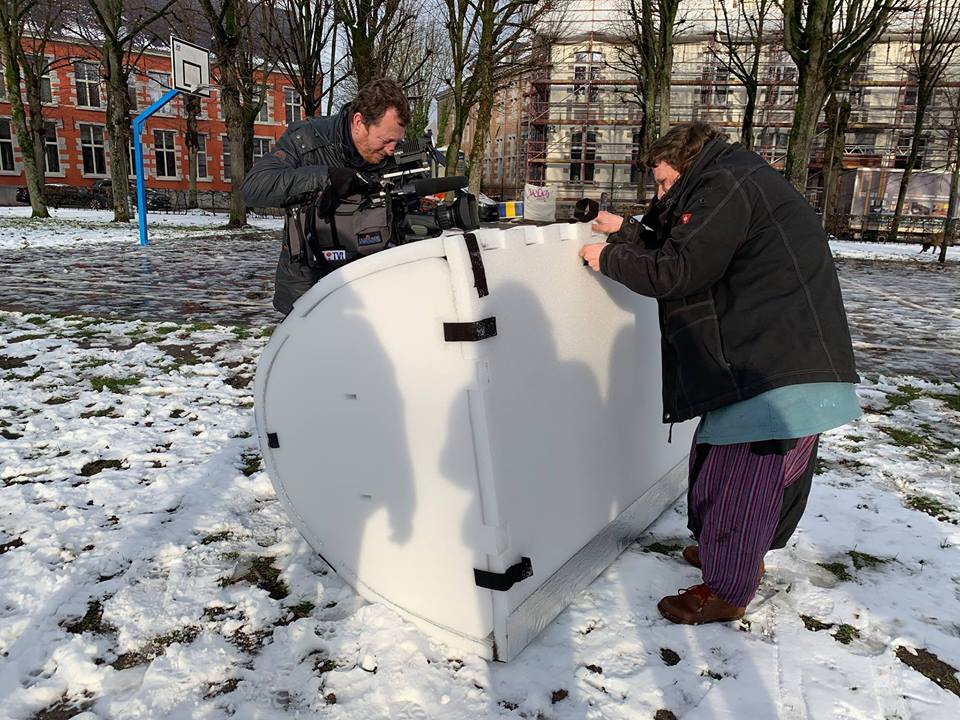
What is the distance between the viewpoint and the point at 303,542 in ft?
9.00

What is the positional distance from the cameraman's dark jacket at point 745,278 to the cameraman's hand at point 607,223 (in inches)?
10.8

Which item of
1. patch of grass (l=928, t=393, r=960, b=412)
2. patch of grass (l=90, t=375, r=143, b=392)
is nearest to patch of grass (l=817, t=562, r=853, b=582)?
patch of grass (l=928, t=393, r=960, b=412)

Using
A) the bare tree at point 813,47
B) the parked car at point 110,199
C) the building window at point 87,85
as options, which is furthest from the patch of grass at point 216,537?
the building window at point 87,85

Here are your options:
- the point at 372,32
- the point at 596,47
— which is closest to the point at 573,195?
the point at 596,47

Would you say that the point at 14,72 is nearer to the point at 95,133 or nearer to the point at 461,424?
the point at 461,424

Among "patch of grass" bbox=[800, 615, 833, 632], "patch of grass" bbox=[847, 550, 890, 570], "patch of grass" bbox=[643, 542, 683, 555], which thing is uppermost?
"patch of grass" bbox=[847, 550, 890, 570]

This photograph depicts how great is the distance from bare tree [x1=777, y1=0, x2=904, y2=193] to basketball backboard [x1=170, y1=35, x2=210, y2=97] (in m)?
13.0

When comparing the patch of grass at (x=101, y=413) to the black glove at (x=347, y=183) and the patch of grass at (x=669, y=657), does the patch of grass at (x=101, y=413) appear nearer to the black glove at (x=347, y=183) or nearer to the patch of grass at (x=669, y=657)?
the black glove at (x=347, y=183)

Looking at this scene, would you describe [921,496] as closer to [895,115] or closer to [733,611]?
[733,611]

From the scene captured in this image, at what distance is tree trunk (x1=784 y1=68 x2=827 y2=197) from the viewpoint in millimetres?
12453

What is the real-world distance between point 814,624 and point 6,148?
48.4 metres

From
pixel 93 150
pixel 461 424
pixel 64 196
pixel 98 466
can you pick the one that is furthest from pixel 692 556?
pixel 93 150

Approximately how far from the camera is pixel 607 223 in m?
2.36

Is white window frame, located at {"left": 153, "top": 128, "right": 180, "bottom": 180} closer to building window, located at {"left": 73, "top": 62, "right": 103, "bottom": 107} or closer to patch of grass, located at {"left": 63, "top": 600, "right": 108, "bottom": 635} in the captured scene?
building window, located at {"left": 73, "top": 62, "right": 103, "bottom": 107}
